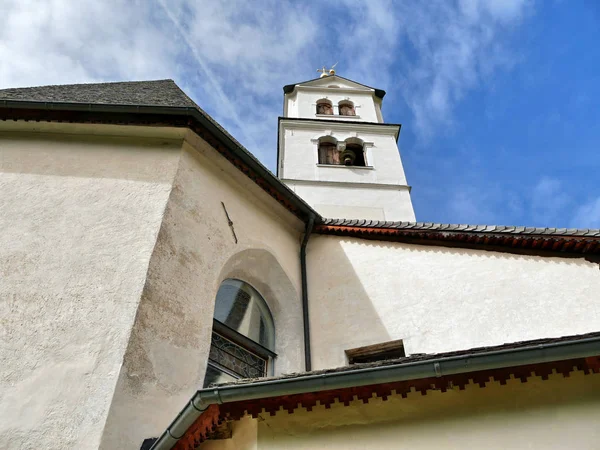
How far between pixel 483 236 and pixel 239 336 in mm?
3420

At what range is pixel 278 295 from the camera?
737 centimetres

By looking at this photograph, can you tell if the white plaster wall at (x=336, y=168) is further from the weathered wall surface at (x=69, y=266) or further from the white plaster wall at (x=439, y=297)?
the weathered wall surface at (x=69, y=266)

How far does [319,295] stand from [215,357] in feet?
7.09

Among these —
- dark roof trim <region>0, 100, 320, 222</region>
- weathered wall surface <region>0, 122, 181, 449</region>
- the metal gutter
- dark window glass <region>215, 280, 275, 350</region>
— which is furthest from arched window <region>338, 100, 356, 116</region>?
the metal gutter

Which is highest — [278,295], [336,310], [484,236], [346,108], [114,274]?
[346,108]

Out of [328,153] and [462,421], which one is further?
[328,153]

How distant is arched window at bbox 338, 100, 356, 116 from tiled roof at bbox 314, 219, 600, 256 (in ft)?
35.0

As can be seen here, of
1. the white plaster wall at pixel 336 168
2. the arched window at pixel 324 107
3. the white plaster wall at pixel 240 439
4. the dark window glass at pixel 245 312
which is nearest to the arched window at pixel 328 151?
the white plaster wall at pixel 336 168

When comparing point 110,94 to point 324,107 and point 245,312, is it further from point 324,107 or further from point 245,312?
point 324,107

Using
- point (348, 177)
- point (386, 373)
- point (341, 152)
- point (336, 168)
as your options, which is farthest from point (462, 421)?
point (341, 152)

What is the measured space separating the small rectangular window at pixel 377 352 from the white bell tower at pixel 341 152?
631cm

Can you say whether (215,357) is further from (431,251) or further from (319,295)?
(431,251)

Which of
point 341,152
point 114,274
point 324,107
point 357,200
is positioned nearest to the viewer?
point 114,274

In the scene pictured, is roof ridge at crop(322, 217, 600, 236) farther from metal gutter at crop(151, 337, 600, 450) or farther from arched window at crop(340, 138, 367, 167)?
arched window at crop(340, 138, 367, 167)
